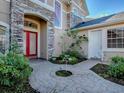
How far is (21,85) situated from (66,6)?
12247 millimetres

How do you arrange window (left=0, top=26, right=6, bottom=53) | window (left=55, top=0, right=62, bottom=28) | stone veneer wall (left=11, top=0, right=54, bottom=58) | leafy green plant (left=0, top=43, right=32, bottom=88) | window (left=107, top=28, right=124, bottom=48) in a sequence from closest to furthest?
1. leafy green plant (left=0, top=43, right=32, bottom=88)
2. window (left=0, top=26, right=6, bottom=53)
3. stone veneer wall (left=11, top=0, right=54, bottom=58)
4. window (left=107, top=28, right=124, bottom=48)
5. window (left=55, top=0, right=62, bottom=28)

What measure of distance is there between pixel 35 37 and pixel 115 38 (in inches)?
269

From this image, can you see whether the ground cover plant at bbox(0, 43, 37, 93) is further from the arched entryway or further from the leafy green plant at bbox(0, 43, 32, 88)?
the arched entryway

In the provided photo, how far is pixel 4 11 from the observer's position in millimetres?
8242

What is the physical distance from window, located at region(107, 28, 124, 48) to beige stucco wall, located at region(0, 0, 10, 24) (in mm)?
7866

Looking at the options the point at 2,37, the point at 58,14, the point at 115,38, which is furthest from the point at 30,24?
the point at 115,38

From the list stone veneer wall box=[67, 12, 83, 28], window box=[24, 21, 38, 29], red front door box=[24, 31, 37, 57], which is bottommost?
red front door box=[24, 31, 37, 57]

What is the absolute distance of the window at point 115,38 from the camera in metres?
11.0

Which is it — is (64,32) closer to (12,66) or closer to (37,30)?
(37,30)

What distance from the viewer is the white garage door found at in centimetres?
1264

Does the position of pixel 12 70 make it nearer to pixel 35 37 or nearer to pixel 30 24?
pixel 30 24

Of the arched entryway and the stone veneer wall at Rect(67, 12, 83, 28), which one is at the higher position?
the stone veneer wall at Rect(67, 12, 83, 28)

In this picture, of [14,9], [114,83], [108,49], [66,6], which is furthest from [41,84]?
[66,6]

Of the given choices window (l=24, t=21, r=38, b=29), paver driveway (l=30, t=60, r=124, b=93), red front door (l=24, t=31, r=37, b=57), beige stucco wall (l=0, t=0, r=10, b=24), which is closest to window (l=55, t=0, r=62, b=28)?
window (l=24, t=21, r=38, b=29)
